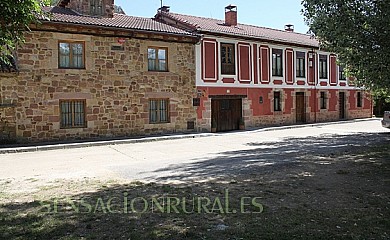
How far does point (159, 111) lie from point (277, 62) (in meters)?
9.09

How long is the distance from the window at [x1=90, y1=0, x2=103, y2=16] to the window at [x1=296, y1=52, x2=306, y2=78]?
43.1ft

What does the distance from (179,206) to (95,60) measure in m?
11.8

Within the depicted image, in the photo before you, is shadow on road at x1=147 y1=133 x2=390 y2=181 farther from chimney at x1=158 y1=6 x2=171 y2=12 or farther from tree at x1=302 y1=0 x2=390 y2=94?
chimney at x1=158 y1=6 x2=171 y2=12

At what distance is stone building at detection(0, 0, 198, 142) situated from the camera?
14.0 metres

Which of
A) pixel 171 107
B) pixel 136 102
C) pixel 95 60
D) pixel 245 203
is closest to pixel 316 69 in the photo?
pixel 171 107

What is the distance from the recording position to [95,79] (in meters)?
15.5

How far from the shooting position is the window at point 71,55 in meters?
14.9

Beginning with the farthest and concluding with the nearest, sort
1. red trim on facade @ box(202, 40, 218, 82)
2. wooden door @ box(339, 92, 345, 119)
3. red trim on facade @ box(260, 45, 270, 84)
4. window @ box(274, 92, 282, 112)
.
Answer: wooden door @ box(339, 92, 345, 119) → window @ box(274, 92, 282, 112) → red trim on facade @ box(260, 45, 270, 84) → red trim on facade @ box(202, 40, 218, 82)

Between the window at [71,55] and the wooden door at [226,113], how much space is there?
7.28 m

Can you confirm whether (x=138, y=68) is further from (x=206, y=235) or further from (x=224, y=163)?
(x=206, y=235)

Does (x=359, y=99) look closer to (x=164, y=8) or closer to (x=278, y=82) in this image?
(x=278, y=82)

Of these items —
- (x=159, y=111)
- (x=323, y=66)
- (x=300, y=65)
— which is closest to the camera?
(x=159, y=111)

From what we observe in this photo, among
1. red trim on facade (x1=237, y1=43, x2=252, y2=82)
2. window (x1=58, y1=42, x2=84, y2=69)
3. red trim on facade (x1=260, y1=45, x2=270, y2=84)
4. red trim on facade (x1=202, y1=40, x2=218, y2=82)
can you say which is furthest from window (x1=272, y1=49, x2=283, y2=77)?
window (x1=58, y1=42, x2=84, y2=69)

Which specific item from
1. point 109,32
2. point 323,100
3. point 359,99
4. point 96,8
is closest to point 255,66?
point 323,100
